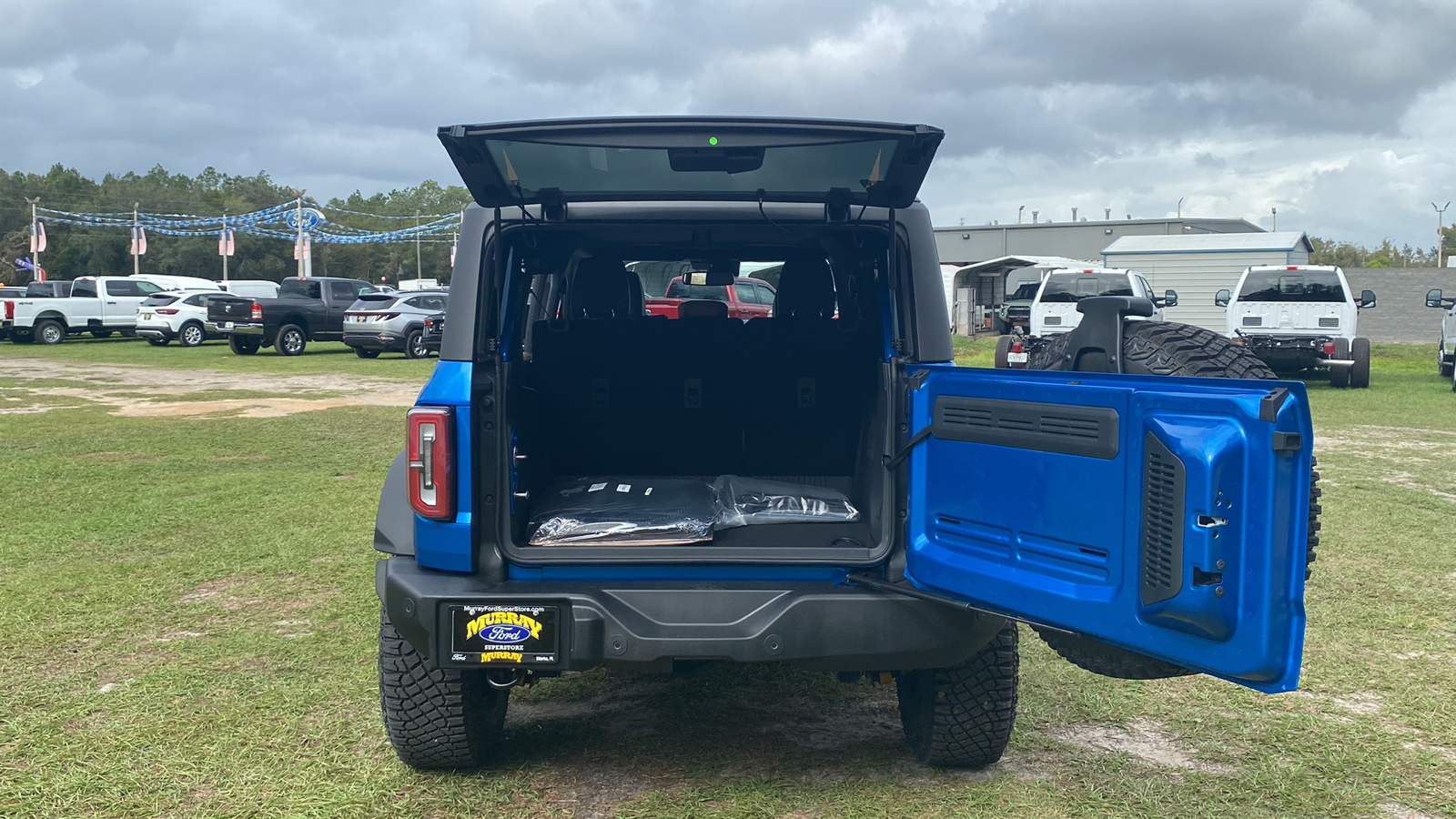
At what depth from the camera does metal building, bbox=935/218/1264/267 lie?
5478 cm

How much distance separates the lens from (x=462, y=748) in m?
3.41

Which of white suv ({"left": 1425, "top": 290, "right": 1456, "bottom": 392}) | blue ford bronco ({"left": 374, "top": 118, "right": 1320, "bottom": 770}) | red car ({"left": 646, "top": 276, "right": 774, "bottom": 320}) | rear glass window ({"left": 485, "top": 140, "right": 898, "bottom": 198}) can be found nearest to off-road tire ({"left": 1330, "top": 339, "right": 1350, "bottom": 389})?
white suv ({"left": 1425, "top": 290, "right": 1456, "bottom": 392})

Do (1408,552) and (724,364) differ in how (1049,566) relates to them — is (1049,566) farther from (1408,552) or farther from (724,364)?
(1408,552)

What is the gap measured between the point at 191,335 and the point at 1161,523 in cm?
3061

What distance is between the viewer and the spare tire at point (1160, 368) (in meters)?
2.75

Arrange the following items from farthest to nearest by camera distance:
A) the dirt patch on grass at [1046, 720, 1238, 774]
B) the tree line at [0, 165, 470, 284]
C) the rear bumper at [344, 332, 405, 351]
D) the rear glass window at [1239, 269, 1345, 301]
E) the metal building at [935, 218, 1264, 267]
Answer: the tree line at [0, 165, 470, 284]
the metal building at [935, 218, 1264, 267]
the rear bumper at [344, 332, 405, 351]
the rear glass window at [1239, 269, 1345, 301]
the dirt patch on grass at [1046, 720, 1238, 774]

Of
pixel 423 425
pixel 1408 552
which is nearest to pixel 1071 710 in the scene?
A: pixel 423 425

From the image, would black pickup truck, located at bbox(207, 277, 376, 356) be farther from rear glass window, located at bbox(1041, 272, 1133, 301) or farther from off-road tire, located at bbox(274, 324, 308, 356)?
rear glass window, located at bbox(1041, 272, 1133, 301)

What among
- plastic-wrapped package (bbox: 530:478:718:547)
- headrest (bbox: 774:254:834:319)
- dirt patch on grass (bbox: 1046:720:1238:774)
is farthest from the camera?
headrest (bbox: 774:254:834:319)

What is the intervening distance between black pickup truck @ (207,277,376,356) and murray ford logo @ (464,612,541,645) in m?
24.2

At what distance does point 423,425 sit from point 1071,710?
2.43 meters

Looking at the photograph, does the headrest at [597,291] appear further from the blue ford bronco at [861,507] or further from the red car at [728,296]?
the blue ford bronco at [861,507]

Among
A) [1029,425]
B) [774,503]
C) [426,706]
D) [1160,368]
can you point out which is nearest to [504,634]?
[426,706]

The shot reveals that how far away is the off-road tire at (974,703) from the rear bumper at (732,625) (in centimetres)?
28
